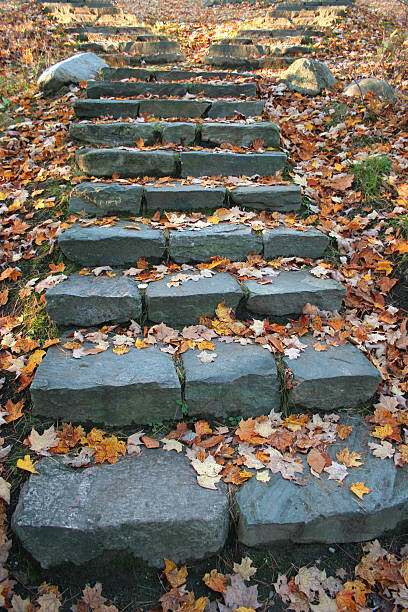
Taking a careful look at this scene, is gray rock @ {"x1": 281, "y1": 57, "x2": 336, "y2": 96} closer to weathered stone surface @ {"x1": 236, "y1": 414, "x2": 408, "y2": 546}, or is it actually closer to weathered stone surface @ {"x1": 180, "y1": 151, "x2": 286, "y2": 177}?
weathered stone surface @ {"x1": 180, "y1": 151, "x2": 286, "y2": 177}

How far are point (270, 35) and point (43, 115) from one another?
5.45 m

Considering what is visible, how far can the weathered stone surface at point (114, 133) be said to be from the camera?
4238mm

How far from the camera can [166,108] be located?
477 centimetres

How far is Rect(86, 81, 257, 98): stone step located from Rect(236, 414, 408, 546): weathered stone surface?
189 inches

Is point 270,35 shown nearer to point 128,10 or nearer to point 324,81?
point 324,81

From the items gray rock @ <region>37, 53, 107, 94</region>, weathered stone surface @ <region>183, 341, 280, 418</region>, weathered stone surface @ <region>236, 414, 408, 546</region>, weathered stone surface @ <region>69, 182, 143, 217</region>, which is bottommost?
weathered stone surface @ <region>236, 414, 408, 546</region>

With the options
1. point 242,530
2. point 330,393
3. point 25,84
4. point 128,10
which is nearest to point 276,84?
point 25,84

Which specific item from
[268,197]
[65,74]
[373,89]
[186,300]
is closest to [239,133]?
[268,197]

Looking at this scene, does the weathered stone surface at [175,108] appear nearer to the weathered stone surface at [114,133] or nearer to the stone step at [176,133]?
the stone step at [176,133]

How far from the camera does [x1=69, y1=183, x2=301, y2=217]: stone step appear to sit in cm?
352

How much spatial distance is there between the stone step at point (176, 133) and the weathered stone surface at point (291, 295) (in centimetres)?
210

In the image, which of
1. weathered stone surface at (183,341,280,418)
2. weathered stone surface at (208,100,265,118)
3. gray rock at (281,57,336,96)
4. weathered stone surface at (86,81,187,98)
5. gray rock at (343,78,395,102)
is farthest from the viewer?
gray rock at (281,57,336,96)

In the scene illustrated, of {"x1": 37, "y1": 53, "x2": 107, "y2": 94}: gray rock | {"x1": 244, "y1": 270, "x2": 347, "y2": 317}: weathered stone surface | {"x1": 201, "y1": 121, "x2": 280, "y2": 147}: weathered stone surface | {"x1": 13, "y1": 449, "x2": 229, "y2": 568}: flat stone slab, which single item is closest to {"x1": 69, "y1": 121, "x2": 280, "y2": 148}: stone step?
{"x1": 201, "y1": 121, "x2": 280, "y2": 147}: weathered stone surface

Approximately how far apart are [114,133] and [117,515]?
Result: 3679mm
